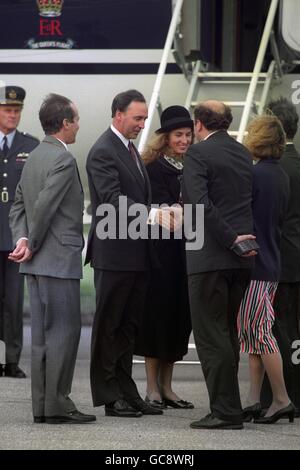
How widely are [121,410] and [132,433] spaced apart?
0.52 metres

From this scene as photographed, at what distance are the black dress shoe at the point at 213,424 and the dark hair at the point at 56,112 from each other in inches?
60.0

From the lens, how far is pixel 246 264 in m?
7.30

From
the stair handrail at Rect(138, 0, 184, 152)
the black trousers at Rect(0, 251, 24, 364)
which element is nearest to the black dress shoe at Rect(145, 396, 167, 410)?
the black trousers at Rect(0, 251, 24, 364)

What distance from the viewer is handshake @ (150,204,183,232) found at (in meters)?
7.39

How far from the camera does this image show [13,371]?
9.10 m

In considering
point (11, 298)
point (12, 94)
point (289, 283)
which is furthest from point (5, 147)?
point (289, 283)

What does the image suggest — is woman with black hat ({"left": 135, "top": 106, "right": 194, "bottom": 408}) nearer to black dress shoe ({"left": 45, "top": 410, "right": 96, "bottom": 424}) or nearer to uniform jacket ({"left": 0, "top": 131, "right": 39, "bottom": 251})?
black dress shoe ({"left": 45, "top": 410, "right": 96, "bottom": 424})

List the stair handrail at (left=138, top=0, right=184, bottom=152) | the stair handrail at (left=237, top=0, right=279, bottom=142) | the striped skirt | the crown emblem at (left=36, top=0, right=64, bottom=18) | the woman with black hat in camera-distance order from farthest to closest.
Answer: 1. the crown emblem at (left=36, top=0, right=64, bottom=18)
2. the stair handrail at (left=138, top=0, right=184, bottom=152)
3. the stair handrail at (left=237, top=0, right=279, bottom=142)
4. the woman with black hat
5. the striped skirt

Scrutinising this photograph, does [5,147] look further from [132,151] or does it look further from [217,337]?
[217,337]
